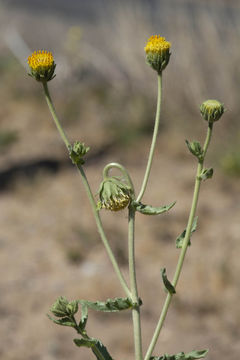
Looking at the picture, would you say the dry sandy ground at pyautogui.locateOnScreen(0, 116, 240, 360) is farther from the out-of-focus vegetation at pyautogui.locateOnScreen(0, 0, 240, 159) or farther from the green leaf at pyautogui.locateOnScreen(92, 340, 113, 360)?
the green leaf at pyautogui.locateOnScreen(92, 340, 113, 360)

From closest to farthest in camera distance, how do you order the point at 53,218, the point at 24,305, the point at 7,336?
the point at 7,336
the point at 24,305
the point at 53,218

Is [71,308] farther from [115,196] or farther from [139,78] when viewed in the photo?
[139,78]

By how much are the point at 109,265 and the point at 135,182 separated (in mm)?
1762

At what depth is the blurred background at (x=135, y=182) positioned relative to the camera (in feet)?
14.4

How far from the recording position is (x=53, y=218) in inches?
231

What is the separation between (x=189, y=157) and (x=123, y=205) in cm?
545

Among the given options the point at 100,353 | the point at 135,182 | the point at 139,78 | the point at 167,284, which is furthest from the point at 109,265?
the point at 139,78

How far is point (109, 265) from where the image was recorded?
199 inches

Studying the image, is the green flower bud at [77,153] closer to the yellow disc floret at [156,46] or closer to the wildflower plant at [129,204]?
the wildflower plant at [129,204]

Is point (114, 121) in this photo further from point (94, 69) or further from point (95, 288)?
point (95, 288)

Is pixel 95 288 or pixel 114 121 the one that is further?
pixel 114 121

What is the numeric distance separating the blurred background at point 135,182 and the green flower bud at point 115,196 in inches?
27.2

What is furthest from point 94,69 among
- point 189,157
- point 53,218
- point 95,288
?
point 95,288

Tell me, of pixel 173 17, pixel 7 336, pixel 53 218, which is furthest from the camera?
pixel 173 17
